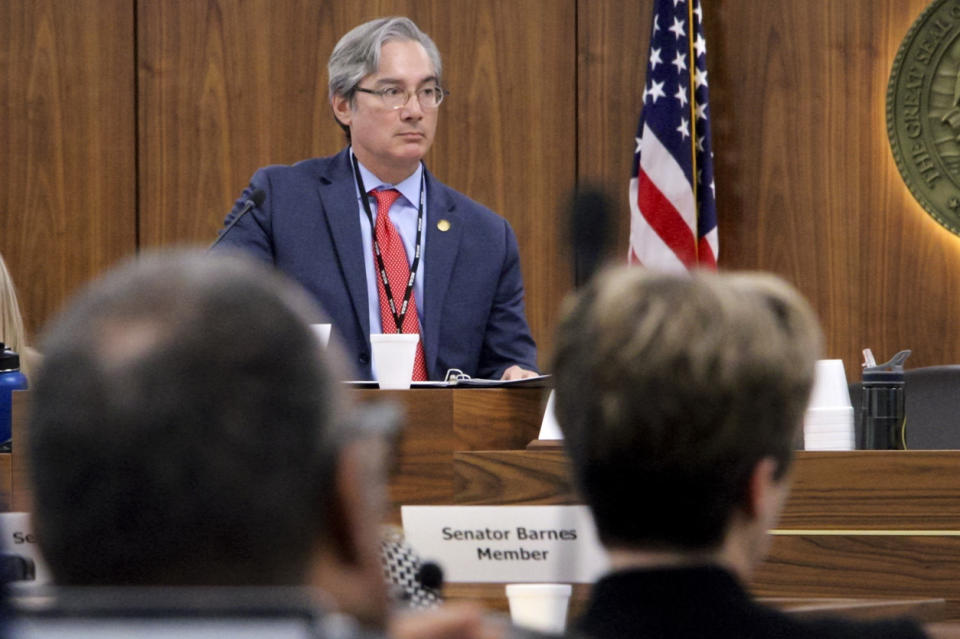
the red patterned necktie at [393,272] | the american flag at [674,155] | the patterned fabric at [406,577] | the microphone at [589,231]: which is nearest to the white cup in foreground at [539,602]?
Answer: the patterned fabric at [406,577]

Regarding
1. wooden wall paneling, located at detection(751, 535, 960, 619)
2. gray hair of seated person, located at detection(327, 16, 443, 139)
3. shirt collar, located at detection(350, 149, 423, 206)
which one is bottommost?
wooden wall paneling, located at detection(751, 535, 960, 619)

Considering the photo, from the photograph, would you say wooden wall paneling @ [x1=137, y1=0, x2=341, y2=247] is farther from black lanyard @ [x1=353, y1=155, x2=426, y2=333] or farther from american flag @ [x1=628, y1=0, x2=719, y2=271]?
black lanyard @ [x1=353, y1=155, x2=426, y2=333]

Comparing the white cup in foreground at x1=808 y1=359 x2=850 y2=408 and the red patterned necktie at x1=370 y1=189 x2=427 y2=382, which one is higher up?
the red patterned necktie at x1=370 y1=189 x2=427 y2=382

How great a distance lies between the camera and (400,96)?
3861mm

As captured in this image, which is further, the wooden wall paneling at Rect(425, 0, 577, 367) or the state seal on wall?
the wooden wall paneling at Rect(425, 0, 577, 367)

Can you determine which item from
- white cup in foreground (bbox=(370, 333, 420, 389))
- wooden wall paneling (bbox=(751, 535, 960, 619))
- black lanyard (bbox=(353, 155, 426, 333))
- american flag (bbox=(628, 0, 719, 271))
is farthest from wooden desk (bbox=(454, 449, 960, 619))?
american flag (bbox=(628, 0, 719, 271))

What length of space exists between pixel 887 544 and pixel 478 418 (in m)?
0.83

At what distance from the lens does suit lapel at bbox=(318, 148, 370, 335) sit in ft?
11.8

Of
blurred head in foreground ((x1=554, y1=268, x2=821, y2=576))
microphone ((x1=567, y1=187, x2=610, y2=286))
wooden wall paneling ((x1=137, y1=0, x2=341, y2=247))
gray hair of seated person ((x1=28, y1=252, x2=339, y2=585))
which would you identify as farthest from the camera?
wooden wall paneling ((x1=137, y1=0, x2=341, y2=247))

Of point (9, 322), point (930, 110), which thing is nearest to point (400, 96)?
point (9, 322)

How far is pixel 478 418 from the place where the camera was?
263 cm

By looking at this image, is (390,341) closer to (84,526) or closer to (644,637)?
(644,637)

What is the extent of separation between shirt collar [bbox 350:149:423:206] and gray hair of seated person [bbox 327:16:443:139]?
0.24 meters

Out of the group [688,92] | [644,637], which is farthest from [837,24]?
[644,637]
